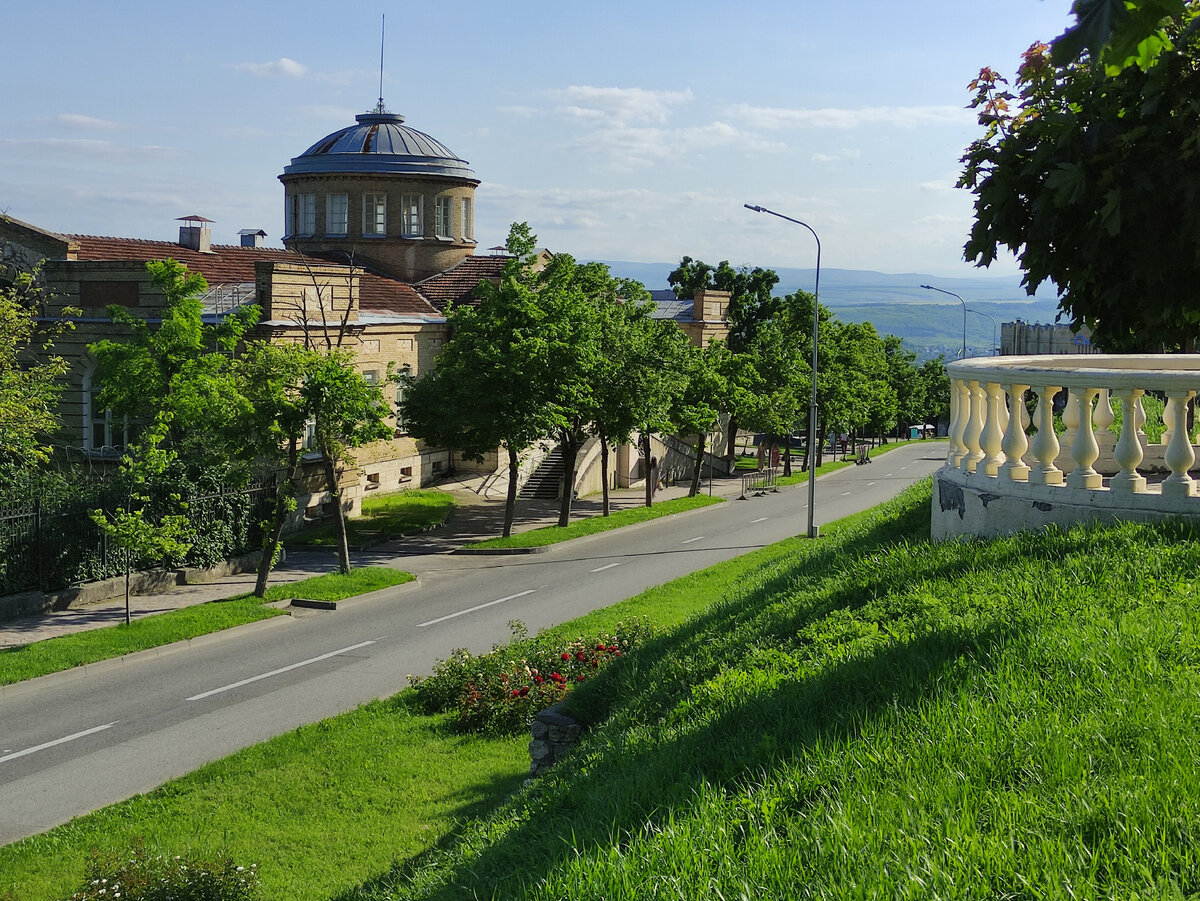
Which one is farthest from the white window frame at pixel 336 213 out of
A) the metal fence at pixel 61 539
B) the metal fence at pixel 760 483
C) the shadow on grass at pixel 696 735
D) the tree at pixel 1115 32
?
the tree at pixel 1115 32

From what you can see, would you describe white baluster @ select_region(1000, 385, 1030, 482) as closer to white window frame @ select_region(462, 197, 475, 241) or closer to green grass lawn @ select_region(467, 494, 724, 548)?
green grass lawn @ select_region(467, 494, 724, 548)

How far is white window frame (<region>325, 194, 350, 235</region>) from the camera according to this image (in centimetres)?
4947

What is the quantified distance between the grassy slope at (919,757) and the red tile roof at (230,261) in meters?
31.2

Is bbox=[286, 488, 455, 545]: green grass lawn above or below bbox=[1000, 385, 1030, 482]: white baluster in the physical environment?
below

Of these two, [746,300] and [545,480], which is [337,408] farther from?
[746,300]

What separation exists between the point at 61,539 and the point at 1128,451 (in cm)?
2181

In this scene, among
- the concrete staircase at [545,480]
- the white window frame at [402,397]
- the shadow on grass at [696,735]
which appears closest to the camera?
the shadow on grass at [696,735]

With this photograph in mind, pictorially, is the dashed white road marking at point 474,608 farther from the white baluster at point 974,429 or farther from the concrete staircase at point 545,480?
the concrete staircase at point 545,480

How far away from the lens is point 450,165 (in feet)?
169

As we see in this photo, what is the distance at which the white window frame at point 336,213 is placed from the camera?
49.5 m

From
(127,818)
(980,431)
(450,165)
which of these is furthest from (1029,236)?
(450,165)

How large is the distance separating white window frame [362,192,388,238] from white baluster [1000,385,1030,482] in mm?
44035

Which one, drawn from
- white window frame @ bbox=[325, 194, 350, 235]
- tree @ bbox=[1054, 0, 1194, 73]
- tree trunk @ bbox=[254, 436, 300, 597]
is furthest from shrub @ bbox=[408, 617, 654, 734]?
white window frame @ bbox=[325, 194, 350, 235]

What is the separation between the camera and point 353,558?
3047 centimetres
